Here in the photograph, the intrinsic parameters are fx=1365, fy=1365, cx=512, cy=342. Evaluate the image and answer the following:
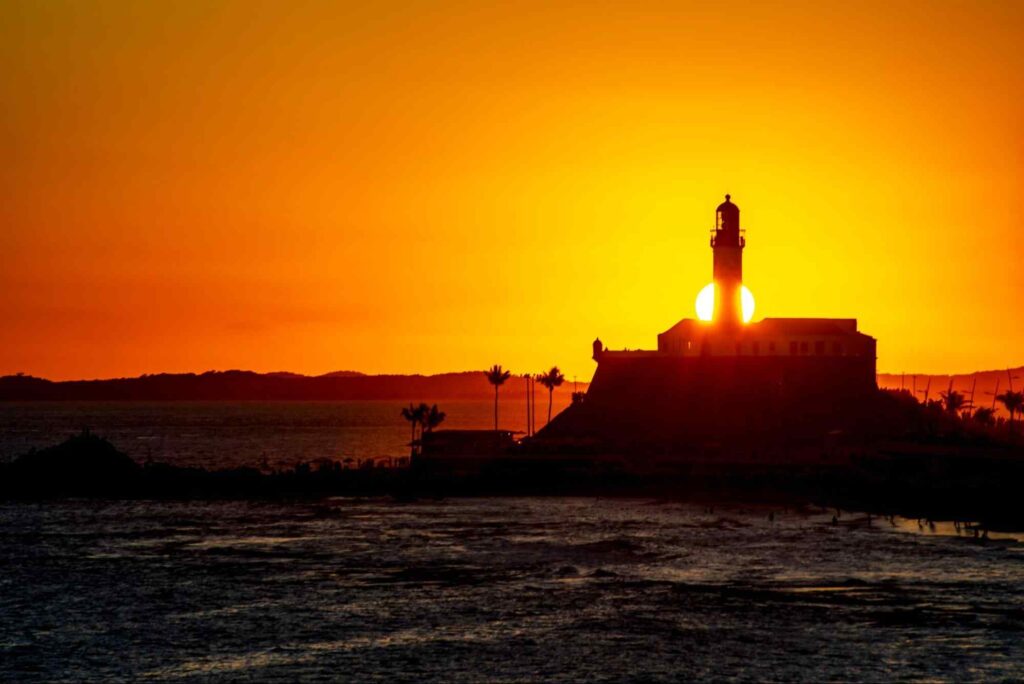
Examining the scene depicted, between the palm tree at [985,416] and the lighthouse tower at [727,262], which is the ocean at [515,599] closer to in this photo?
the lighthouse tower at [727,262]

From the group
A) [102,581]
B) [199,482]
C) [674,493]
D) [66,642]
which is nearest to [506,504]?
[674,493]

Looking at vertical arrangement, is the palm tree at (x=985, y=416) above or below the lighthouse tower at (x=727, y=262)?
below

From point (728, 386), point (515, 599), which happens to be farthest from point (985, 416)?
point (515, 599)

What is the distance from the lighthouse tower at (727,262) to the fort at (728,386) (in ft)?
0.31

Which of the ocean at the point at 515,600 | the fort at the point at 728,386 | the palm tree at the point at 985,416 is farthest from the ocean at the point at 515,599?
the palm tree at the point at 985,416

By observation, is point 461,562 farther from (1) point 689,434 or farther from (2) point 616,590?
(1) point 689,434

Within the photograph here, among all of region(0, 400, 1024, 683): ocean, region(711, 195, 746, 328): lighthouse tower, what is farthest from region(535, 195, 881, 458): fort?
region(0, 400, 1024, 683): ocean

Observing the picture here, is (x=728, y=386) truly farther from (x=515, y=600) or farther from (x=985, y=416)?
(x=515, y=600)

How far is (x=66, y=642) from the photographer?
54.9 m

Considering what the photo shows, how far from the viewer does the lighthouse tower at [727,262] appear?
127m

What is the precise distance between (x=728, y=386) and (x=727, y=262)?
38.2 feet

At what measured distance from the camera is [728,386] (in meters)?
128

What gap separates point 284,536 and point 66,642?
3289 centimetres

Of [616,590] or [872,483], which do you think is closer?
[616,590]
